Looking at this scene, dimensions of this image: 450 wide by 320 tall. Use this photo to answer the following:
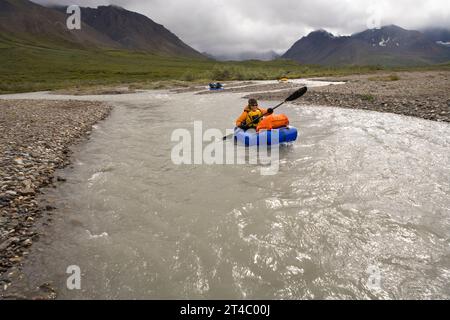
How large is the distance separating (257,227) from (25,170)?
6.38 meters

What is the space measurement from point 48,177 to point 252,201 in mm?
5508

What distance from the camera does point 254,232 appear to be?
5.90m

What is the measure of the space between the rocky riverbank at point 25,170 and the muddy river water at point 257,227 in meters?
0.33

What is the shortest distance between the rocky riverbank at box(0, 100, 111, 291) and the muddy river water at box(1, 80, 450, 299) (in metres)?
0.33

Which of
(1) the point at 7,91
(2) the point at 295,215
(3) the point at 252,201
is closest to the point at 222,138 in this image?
(3) the point at 252,201

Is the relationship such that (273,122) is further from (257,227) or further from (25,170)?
(25,170)

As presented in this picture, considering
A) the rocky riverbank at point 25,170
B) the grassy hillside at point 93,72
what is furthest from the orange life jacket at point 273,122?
the grassy hillside at point 93,72

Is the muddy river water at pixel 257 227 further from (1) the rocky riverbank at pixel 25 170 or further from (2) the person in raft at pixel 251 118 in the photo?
(2) the person in raft at pixel 251 118

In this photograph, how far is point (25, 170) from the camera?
27.0 ft

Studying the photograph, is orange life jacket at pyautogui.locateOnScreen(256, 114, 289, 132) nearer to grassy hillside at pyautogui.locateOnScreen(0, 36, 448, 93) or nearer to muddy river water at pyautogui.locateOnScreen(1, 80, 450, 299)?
muddy river water at pyautogui.locateOnScreen(1, 80, 450, 299)

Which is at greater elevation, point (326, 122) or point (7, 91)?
point (7, 91)

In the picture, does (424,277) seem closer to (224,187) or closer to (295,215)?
(295,215)
